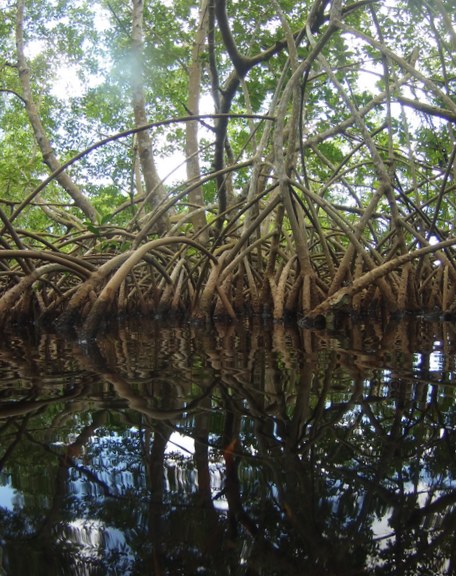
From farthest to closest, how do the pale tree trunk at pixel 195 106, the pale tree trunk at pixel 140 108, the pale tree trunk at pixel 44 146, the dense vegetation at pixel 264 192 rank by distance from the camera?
1. the pale tree trunk at pixel 44 146
2. the pale tree trunk at pixel 195 106
3. the pale tree trunk at pixel 140 108
4. the dense vegetation at pixel 264 192

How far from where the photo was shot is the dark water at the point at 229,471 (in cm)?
49

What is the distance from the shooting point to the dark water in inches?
19.1

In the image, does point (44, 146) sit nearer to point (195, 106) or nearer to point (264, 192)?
point (195, 106)

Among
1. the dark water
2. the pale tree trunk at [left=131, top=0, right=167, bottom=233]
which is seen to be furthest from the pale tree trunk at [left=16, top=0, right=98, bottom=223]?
the dark water

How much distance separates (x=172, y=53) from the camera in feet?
19.4

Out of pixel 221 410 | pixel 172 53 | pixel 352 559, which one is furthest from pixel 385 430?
pixel 172 53

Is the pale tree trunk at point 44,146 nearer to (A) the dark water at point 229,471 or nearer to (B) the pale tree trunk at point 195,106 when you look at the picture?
(B) the pale tree trunk at point 195,106

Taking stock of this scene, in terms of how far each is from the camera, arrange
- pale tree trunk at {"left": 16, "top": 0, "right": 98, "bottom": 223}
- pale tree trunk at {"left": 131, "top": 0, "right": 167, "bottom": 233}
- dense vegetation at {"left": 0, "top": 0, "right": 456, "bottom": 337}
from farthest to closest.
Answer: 1. pale tree trunk at {"left": 16, "top": 0, "right": 98, "bottom": 223}
2. pale tree trunk at {"left": 131, "top": 0, "right": 167, "bottom": 233}
3. dense vegetation at {"left": 0, "top": 0, "right": 456, "bottom": 337}

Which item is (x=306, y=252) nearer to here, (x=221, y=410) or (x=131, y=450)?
(x=221, y=410)

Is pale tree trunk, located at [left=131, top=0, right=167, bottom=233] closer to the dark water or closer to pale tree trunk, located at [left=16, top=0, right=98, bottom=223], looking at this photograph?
pale tree trunk, located at [left=16, top=0, right=98, bottom=223]

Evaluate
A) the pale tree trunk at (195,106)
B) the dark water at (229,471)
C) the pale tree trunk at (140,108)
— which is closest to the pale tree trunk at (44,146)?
the pale tree trunk at (140,108)

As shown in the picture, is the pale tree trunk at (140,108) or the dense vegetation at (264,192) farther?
the pale tree trunk at (140,108)

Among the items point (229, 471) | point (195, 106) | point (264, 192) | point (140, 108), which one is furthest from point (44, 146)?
point (229, 471)

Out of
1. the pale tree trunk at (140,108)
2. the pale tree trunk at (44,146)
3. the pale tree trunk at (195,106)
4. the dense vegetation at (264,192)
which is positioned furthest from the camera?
the pale tree trunk at (44,146)
